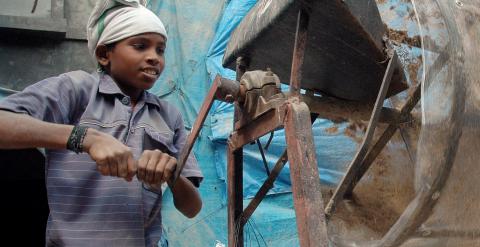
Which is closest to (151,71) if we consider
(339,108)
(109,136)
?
(109,136)

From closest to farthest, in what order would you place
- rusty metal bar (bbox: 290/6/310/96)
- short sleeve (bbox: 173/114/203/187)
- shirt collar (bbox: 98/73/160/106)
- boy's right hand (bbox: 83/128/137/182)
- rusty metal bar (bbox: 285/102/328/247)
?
rusty metal bar (bbox: 285/102/328/247)
boy's right hand (bbox: 83/128/137/182)
rusty metal bar (bbox: 290/6/310/96)
shirt collar (bbox: 98/73/160/106)
short sleeve (bbox: 173/114/203/187)

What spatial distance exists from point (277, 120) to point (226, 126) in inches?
95.1

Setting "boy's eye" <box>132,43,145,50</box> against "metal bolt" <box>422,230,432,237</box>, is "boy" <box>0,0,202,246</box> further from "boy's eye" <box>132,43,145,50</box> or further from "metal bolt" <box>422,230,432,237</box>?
"metal bolt" <box>422,230,432,237</box>

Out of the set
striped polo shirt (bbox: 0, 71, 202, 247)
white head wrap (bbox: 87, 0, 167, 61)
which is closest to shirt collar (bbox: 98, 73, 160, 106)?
striped polo shirt (bbox: 0, 71, 202, 247)

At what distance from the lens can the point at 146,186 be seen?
176 cm

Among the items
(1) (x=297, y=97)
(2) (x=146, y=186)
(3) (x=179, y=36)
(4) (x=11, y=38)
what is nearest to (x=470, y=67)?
(1) (x=297, y=97)

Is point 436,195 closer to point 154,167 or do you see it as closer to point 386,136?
point 386,136

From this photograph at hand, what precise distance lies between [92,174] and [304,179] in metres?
0.68

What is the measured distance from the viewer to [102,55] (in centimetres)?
194

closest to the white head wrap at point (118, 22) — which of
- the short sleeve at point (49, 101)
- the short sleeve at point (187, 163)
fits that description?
the short sleeve at point (49, 101)

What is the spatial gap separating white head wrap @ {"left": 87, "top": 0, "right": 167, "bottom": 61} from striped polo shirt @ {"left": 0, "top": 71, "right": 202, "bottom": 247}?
0.17 m

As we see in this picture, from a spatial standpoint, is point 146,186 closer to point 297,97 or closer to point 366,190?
point 297,97

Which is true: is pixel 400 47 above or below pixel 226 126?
above

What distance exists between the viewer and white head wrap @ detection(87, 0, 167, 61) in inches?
73.3
